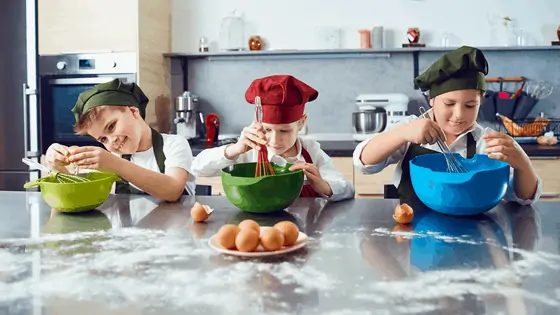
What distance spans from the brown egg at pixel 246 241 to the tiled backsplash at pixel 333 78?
265 centimetres

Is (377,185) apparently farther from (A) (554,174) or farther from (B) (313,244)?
(B) (313,244)

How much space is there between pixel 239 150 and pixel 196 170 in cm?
21

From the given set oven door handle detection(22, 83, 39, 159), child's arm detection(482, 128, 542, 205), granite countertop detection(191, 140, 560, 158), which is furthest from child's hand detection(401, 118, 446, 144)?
oven door handle detection(22, 83, 39, 159)

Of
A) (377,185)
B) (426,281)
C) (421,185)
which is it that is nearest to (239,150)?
(421,185)

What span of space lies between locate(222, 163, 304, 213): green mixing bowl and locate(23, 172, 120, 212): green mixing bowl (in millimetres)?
324

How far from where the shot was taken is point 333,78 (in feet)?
12.2

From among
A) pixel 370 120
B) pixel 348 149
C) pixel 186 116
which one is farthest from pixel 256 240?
pixel 186 116

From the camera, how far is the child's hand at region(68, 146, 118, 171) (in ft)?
5.16

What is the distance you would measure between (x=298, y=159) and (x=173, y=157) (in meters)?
0.39

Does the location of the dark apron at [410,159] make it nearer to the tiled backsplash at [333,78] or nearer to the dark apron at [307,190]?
the dark apron at [307,190]

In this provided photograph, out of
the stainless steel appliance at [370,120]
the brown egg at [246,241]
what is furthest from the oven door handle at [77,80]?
the brown egg at [246,241]

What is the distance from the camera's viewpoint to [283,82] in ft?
5.74

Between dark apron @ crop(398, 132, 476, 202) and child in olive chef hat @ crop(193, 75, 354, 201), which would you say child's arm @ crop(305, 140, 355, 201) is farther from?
dark apron @ crop(398, 132, 476, 202)

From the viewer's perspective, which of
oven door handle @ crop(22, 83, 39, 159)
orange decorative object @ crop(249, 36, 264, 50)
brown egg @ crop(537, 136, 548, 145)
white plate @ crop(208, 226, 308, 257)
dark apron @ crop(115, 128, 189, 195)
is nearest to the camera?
white plate @ crop(208, 226, 308, 257)
